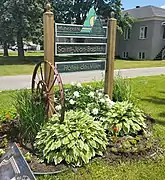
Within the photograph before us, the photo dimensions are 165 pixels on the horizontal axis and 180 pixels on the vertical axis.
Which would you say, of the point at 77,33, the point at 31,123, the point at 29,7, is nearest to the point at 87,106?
the point at 31,123

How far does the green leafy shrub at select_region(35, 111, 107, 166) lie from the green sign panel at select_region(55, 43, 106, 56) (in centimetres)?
125

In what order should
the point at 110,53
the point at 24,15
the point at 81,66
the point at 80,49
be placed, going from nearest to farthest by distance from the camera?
the point at 80,49 < the point at 81,66 < the point at 110,53 < the point at 24,15

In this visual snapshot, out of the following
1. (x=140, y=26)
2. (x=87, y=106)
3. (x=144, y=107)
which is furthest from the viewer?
(x=140, y=26)

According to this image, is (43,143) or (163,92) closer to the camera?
(43,143)

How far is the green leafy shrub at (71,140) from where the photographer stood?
3.33m

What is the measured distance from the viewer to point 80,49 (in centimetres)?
463

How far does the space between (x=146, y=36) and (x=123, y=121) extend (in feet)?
84.5

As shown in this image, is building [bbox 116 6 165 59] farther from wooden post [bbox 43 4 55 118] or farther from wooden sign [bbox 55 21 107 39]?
wooden post [bbox 43 4 55 118]

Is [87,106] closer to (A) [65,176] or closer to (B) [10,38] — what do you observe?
(A) [65,176]

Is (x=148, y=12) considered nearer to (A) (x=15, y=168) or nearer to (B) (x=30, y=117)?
(B) (x=30, y=117)

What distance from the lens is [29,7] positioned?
63.2 feet

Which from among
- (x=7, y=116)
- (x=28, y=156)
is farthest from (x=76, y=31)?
(x=28, y=156)

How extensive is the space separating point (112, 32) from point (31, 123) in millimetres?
2308

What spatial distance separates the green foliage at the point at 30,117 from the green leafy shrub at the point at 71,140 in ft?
0.54
